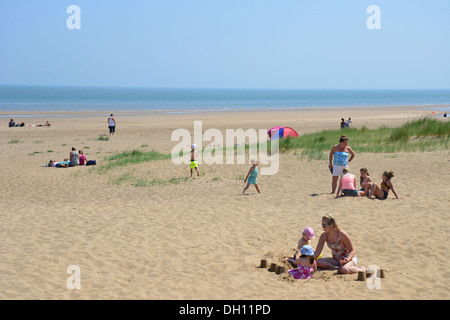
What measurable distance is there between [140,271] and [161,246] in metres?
1.13

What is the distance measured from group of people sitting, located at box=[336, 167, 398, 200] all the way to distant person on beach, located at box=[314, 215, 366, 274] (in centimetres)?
411

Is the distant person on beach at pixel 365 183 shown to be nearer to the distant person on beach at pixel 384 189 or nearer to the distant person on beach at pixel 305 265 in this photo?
the distant person on beach at pixel 384 189

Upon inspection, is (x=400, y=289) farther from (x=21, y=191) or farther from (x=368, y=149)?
(x=368, y=149)

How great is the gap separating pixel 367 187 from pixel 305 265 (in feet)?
15.5

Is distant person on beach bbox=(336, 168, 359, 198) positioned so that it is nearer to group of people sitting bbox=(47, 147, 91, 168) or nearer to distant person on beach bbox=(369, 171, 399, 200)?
distant person on beach bbox=(369, 171, 399, 200)

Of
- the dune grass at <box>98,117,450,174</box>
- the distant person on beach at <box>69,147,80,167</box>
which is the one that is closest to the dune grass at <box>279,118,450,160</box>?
the dune grass at <box>98,117,450,174</box>

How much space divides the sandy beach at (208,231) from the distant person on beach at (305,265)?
0.52ft

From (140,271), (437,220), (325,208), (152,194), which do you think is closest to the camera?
(140,271)

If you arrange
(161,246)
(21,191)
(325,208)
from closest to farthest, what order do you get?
(161,246) → (325,208) → (21,191)

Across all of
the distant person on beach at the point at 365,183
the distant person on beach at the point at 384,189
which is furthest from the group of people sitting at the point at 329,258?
the distant person on beach at the point at 365,183

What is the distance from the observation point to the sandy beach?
6215 mm

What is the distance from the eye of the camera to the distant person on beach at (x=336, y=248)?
677 cm
